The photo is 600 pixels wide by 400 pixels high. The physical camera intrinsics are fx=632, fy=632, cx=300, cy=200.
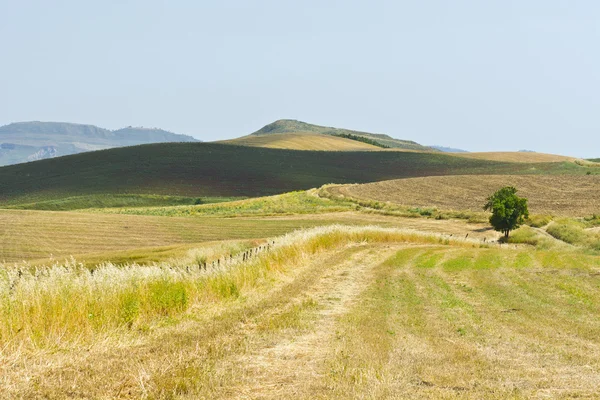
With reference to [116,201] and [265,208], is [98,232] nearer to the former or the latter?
[265,208]

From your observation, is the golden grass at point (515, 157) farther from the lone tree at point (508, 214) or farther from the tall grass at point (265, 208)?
the lone tree at point (508, 214)

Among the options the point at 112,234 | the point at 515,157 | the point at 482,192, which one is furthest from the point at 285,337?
the point at 515,157

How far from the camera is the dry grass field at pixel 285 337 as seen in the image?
794 centimetres

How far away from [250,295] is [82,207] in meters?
81.8

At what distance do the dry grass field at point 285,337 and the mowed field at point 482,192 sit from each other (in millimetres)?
53829

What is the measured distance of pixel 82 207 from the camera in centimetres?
9219

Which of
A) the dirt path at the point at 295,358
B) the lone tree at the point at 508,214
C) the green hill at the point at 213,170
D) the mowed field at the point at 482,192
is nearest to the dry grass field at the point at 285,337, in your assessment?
the dirt path at the point at 295,358

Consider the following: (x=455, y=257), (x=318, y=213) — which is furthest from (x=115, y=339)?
(x=318, y=213)

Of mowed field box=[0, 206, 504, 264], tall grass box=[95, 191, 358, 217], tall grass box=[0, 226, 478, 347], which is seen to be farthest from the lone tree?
tall grass box=[0, 226, 478, 347]

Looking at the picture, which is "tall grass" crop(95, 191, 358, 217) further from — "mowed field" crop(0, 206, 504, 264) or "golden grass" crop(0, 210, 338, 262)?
"golden grass" crop(0, 210, 338, 262)

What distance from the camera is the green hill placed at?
110m

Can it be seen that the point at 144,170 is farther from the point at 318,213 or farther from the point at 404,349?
the point at 404,349

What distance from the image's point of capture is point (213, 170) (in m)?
125

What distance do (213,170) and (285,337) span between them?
11539 centimetres
